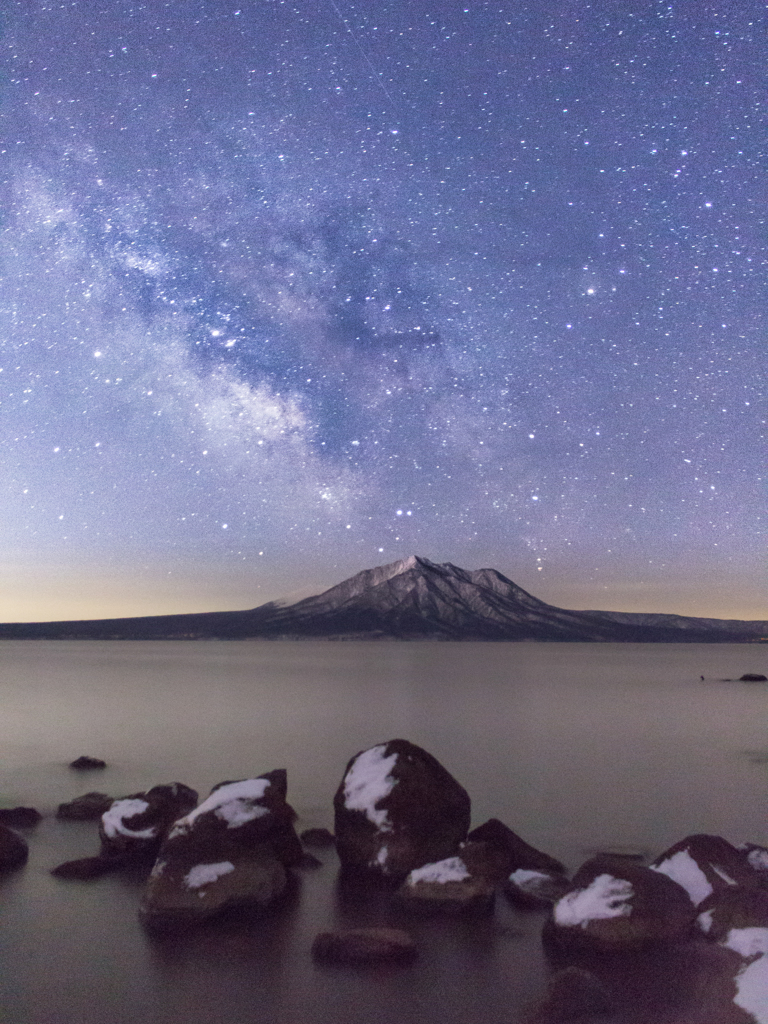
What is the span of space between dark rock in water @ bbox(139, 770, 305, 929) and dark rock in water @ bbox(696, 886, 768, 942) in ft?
16.5

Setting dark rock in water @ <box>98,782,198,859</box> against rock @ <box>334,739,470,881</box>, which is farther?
dark rock in water @ <box>98,782,198,859</box>

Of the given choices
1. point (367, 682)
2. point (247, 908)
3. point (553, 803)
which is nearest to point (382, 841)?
point (247, 908)

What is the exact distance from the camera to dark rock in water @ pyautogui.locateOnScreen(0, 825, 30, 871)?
1097 cm

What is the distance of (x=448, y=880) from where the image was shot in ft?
30.4

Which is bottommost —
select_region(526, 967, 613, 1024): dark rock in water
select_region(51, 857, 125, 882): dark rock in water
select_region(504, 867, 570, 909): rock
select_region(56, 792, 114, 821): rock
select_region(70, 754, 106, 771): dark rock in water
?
select_region(70, 754, 106, 771): dark rock in water

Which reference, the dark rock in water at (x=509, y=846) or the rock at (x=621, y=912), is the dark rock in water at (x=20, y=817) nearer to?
the dark rock in water at (x=509, y=846)

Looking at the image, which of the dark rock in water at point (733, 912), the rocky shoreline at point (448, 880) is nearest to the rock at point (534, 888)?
the rocky shoreline at point (448, 880)

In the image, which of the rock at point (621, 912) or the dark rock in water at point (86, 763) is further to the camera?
the dark rock in water at point (86, 763)

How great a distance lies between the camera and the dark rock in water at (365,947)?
7.73 metres

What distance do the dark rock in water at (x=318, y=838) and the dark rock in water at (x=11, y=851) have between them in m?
4.32

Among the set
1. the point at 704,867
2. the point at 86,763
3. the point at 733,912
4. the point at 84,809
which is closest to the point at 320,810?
the point at 84,809

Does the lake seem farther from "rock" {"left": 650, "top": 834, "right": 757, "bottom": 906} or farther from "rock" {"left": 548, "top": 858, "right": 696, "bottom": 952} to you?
"rock" {"left": 650, "top": 834, "right": 757, "bottom": 906}

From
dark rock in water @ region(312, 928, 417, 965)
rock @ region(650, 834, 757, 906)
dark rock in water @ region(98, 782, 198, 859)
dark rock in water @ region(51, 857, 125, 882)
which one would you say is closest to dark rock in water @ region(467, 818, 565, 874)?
rock @ region(650, 834, 757, 906)

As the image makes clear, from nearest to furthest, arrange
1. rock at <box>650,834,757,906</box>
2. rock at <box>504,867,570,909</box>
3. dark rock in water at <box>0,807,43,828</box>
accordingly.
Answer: rock at <box>650,834,757,906</box> → rock at <box>504,867,570,909</box> → dark rock in water at <box>0,807,43,828</box>
